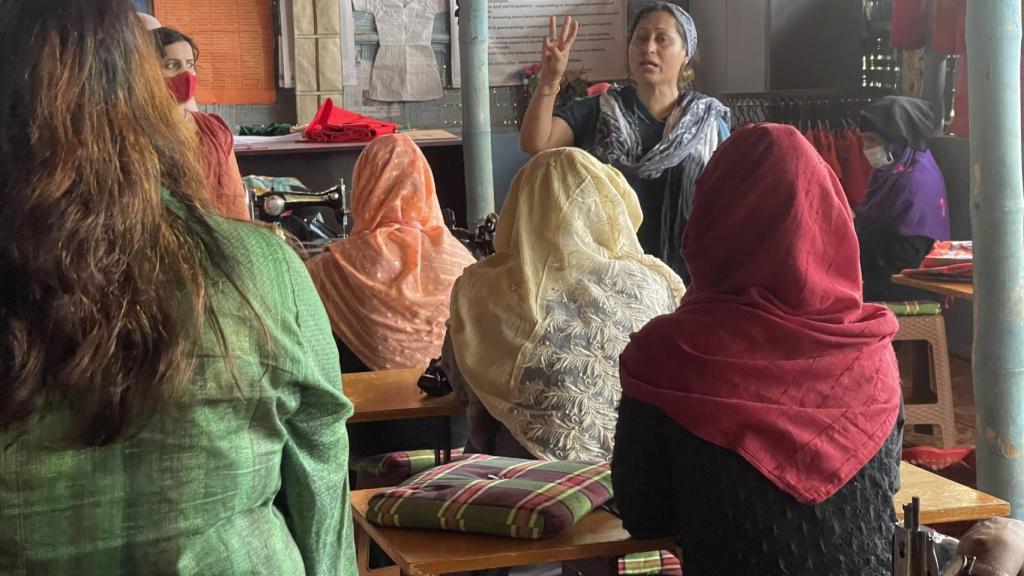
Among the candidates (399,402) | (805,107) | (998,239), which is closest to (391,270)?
(399,402)

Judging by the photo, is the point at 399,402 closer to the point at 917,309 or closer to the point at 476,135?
the point at 917,309

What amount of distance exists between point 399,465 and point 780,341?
3.87 feet

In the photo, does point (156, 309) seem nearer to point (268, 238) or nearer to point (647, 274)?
point (268, 238)

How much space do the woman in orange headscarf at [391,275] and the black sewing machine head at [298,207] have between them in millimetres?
304

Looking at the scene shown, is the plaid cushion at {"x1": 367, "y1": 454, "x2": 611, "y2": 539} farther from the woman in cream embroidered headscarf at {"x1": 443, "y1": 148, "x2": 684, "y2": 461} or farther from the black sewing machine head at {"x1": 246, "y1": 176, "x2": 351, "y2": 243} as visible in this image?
the black sewing machine head at {"x1": 246, "y1": 176, "x2": 351, "y2": 243}

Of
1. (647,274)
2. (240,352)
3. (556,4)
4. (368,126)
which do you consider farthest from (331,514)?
(556,4)

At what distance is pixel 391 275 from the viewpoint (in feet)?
12.1

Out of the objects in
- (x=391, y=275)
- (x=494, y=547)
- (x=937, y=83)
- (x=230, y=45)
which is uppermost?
(x=230, y=45)

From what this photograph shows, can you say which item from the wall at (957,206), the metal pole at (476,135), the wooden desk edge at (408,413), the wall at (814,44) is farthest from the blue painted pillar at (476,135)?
the wooden desk edge at (408,413)

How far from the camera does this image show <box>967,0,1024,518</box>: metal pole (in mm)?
2590

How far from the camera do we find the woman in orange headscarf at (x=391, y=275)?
11.9 feet

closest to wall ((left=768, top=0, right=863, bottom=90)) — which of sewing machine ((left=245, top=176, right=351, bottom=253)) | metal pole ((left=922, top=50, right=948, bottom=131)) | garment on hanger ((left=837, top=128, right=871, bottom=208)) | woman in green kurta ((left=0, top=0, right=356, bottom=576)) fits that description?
garment on hanger ((left=837, top=128, right=871, bottom=208))

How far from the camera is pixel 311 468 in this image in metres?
1.40

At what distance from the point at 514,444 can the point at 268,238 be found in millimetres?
1367
